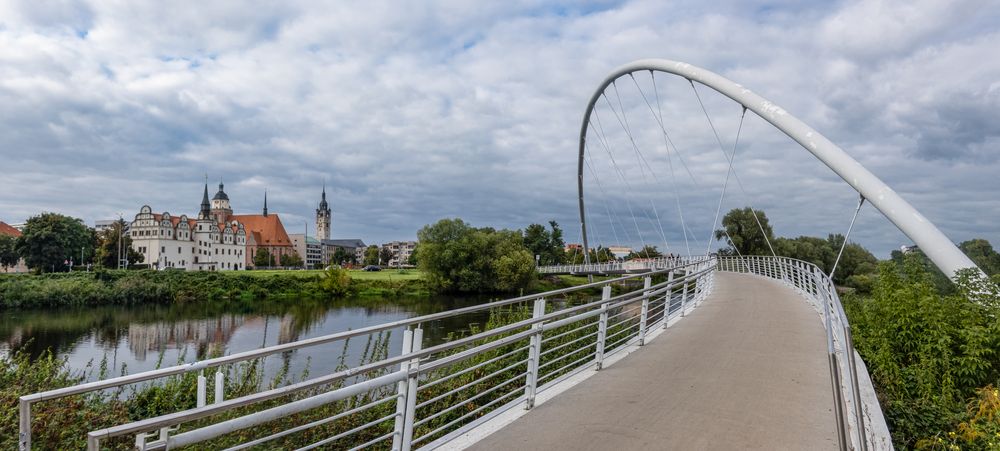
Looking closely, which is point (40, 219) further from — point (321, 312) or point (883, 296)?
point (883, 296)

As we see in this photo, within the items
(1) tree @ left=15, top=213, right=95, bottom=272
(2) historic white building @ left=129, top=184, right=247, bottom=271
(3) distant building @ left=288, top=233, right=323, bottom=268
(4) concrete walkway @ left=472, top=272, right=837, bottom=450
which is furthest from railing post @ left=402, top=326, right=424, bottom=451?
(3) distant building @ left=288, top=233, right=323, bottom=268

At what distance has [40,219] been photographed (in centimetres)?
7069

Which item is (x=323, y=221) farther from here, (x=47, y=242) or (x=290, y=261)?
(x=47, y=242)

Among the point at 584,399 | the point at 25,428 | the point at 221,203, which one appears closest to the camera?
the point at 25,428

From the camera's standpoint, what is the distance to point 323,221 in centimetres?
16850

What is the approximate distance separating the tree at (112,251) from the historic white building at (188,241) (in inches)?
100

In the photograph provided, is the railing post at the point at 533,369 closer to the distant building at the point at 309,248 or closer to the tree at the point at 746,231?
the tree at the point at 746,231

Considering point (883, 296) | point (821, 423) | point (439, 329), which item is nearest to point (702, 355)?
point (821, 423)

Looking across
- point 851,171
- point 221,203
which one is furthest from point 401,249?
point 851,171

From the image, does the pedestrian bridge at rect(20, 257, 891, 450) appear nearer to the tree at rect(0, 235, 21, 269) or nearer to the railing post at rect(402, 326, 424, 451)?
the railing post at rect(402, 326, 424, 451)

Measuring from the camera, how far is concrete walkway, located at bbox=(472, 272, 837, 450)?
4602 millimetres

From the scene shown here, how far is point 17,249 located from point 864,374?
84.4 meters

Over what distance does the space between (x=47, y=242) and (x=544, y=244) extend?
6649 centimetres

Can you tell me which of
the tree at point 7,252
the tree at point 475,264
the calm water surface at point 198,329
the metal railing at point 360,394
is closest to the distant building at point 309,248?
the tree at point 7,252
